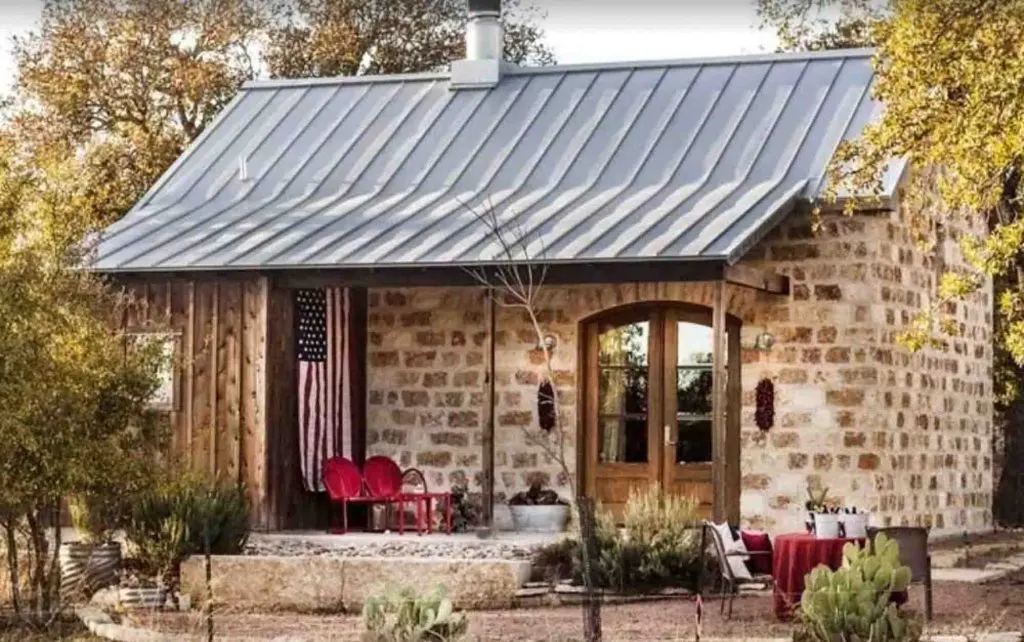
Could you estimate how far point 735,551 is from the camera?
13.9m

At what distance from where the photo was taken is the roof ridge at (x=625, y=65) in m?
19.3

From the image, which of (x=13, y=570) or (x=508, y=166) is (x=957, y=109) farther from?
(x=13, y=570)

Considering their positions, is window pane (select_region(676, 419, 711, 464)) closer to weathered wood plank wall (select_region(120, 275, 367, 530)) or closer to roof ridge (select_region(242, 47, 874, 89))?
weathered wood plank wall (select_region(120, 275, 367, 530))

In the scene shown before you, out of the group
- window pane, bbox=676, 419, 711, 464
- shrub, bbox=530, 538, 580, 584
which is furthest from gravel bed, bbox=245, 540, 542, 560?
window pane, bbox=676, 419, 711, 464

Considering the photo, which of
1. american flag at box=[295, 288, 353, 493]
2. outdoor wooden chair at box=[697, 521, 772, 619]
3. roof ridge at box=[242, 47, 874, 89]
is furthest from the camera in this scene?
roof ridge at box=[242, 47, 874, 89]

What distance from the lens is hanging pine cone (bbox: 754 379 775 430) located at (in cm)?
1714

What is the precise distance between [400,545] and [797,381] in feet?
11.8

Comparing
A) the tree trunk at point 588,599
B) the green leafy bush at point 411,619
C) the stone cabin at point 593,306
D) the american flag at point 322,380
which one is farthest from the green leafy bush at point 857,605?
the american flag at point 322,380

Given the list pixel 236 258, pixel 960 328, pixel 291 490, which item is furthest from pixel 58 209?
pixel 960 328

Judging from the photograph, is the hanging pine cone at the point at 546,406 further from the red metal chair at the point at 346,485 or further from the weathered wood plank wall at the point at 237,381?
the weathered wood plank wall at the point at 237,381

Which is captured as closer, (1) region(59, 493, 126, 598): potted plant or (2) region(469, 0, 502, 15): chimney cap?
(1) region(59, 493, 126, 598): potted plant

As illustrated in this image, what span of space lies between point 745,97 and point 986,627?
7.66 meters

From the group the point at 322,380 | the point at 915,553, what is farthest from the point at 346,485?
the point at 915,553

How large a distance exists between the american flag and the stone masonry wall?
1.39 ft
